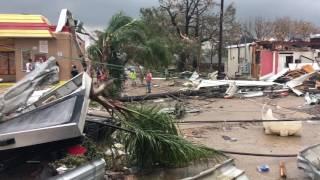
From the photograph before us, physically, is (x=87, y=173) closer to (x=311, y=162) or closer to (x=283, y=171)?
(x=311, y=162)

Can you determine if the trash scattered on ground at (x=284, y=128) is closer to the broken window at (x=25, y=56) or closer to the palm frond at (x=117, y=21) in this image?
the palm frond at (x=117, y=21)

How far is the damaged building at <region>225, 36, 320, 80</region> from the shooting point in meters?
42.8

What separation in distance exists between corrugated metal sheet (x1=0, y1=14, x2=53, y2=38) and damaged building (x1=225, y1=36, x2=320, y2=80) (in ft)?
52.4

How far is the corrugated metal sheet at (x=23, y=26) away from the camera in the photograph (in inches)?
1249

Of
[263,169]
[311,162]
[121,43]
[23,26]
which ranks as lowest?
[263,169]

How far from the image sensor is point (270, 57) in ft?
144

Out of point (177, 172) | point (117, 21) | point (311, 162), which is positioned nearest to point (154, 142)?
point (177, 172)

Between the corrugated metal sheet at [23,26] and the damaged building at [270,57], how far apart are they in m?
16.0

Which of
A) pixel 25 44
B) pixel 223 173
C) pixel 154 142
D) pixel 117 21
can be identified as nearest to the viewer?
pixel 154 142

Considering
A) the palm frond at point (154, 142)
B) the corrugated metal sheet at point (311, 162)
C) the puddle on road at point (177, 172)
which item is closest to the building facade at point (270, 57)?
the corrugated metal sheet at point (311, 162)

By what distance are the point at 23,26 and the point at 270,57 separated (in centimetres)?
2071

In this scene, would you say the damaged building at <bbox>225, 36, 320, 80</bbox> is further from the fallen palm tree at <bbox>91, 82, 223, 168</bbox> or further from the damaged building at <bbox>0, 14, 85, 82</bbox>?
the fallen palm tree at <bbox>91, 82, 223, 168</bbox>

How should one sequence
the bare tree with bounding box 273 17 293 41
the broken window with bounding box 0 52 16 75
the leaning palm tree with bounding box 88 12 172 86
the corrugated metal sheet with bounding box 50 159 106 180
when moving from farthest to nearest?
the bare tree with bounding box 273 17 293 41 → the broken window with bounding box 0 52 16 75 → the leaning palm tree with bounding box 88 12 172 86 → the corrugated metal sheet with bounding box 50 159 106 180

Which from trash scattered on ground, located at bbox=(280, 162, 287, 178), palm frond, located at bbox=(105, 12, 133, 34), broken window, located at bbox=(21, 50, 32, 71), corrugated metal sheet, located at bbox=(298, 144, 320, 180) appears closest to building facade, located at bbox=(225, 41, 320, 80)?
palm frond, located at bbox=(105, 12, 133, 34)
